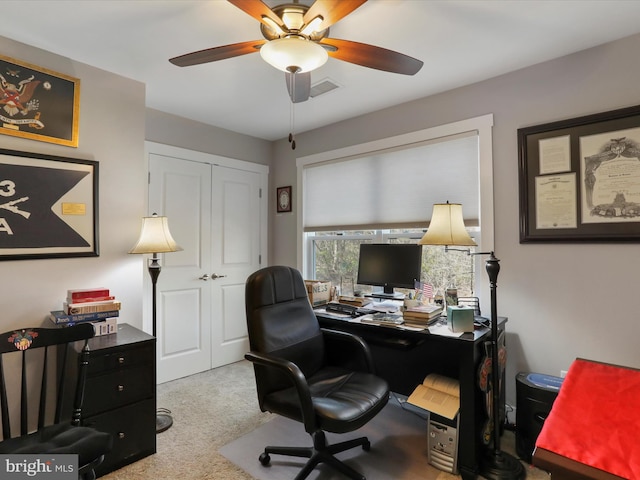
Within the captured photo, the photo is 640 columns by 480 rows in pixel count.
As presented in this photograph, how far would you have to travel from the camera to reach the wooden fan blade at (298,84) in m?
1.84

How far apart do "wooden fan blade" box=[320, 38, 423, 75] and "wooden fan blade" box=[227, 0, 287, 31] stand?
0.79 ft

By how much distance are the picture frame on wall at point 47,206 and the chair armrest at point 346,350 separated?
1.68 meters

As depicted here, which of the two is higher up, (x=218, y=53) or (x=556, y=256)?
(x=218, y=53)

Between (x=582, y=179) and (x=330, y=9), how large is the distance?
1820 millimetres

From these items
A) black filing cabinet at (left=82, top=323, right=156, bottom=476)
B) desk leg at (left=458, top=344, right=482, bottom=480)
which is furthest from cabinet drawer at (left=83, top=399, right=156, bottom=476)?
desk leg at (left=458, top=344, right=482, bottom=480)

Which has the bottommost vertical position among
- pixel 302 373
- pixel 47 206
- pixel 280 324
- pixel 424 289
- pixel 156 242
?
pixel 302 373

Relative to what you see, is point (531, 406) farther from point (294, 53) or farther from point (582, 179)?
point (294, 53)

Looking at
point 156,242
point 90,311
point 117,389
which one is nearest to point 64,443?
point 117,389

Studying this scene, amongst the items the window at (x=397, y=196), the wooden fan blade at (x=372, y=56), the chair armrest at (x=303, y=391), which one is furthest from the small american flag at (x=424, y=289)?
the wooden fan blade at (x=372, y=56)

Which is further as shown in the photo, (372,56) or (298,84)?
(298,84)

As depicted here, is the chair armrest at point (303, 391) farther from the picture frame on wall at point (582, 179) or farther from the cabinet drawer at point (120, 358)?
the picture frame on wall at point (582, 179)

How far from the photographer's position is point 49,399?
2111mm

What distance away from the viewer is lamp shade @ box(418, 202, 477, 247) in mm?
2109

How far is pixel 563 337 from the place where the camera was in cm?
215
